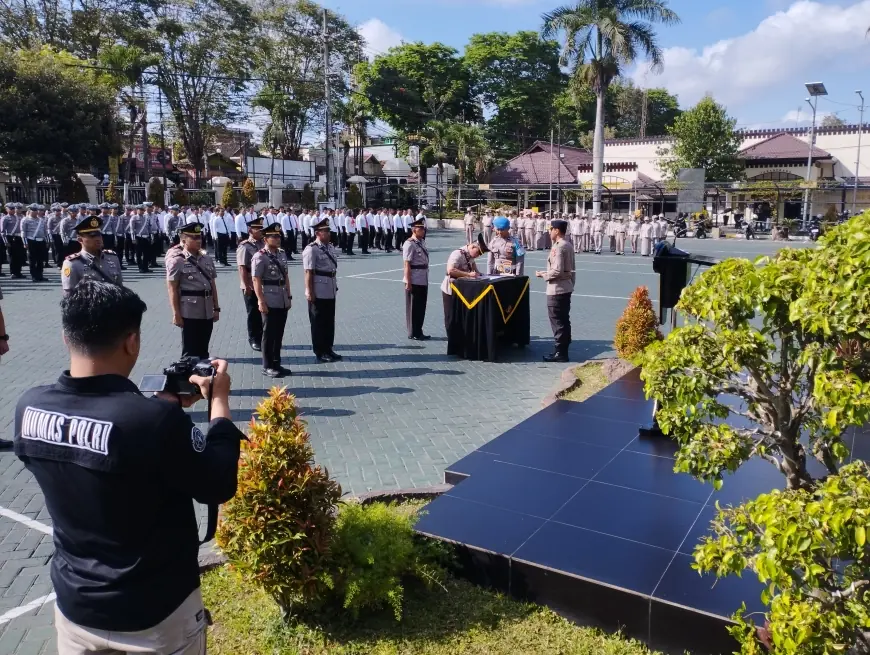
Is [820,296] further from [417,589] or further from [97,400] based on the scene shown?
[417,589]

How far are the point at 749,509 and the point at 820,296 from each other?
0.66 meters

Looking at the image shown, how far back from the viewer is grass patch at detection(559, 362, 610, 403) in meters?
7.09

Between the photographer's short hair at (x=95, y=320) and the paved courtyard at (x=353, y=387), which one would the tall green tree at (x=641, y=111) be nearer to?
the paved courtyard at (x=353, y=387)

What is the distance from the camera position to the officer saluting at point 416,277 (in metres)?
9.88

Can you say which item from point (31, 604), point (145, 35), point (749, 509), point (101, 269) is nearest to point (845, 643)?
point (749, 509)

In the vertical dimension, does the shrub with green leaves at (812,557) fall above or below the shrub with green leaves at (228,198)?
below

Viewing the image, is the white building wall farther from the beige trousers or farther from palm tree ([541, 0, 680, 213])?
the beige trousers

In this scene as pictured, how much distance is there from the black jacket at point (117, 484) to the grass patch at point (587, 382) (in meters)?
5.19

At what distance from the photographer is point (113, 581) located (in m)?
1.96

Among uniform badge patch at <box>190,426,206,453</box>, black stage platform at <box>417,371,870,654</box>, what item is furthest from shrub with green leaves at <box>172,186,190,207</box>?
uniform badge patch at <box>190,426,206,453</box>

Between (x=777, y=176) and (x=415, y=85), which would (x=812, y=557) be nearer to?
(x=777, y=176)

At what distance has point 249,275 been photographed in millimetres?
9320

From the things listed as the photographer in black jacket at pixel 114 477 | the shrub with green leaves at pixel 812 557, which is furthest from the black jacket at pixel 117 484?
the shrub with green leaves at pixel 812 557

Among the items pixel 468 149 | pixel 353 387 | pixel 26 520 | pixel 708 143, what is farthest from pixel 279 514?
pixel 468 149
